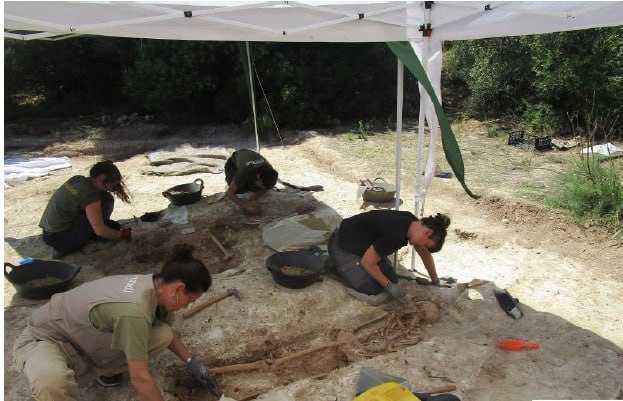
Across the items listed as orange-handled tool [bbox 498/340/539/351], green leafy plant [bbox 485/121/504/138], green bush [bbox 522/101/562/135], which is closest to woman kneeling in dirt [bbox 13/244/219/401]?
orange-handled tool [bbox 498/340/539/351]

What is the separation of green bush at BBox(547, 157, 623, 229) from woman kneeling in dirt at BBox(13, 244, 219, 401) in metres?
4.49

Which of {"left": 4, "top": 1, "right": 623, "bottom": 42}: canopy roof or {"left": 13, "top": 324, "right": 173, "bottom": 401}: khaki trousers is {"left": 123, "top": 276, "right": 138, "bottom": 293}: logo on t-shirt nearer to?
{"left": 13, "top": 324, "right": 173, "bottom": 401}: khaki trousers

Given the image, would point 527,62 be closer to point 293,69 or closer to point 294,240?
point 293,69

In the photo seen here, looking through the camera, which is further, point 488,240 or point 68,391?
point 488,240

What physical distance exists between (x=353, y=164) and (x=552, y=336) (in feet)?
15.7

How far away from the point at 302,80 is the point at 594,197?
6.77m

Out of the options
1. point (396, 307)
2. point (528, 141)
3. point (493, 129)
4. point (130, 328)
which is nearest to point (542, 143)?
point (528, 141)

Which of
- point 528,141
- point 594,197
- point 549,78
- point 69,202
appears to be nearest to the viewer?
point 69,202

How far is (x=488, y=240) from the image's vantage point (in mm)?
4895

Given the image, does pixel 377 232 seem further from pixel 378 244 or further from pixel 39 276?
pixel 39 276

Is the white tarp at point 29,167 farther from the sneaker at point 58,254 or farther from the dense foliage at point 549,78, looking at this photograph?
the dense foliage at point 549,78

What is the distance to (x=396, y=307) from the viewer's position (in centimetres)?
366

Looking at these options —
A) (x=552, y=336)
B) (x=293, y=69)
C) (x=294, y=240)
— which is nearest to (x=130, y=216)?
(x=294, y=240)

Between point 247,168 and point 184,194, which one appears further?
point 184,194
